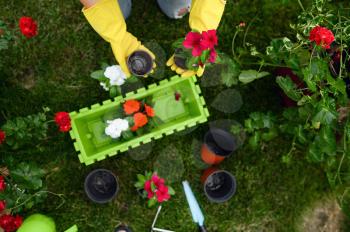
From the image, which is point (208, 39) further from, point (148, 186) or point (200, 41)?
point (148, 186)

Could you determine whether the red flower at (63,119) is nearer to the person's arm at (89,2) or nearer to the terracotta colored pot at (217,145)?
the person's arm at (89,2)

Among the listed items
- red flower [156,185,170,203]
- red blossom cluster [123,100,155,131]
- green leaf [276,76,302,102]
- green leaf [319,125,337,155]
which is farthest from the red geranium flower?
green leaf [319,125,337,155]

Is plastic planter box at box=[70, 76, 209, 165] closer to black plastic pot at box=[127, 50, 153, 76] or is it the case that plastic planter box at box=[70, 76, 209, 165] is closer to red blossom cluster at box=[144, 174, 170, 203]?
black plastic pot at box=[127, 50, 153, 76]

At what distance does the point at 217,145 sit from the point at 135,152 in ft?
1.54

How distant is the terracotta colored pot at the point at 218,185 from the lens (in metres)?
2.46

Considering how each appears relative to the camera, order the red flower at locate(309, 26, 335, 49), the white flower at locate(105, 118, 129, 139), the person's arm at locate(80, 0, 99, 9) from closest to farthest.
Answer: the red flower at locate(309, 26, 335, 49), the person's arm at locate(80, 0, 99, 9), the white flower at locate(105, 118, 129, 139)

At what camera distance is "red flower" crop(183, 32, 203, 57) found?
75.3 inches

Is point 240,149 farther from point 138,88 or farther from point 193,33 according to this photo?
point 193,33

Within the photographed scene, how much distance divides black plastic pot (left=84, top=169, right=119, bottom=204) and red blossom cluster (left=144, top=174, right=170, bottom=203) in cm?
21

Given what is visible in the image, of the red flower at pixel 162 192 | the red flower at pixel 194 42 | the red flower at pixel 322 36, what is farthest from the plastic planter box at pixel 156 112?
the red flower at pixel 322 36

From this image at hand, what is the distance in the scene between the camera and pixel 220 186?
8.34 ft

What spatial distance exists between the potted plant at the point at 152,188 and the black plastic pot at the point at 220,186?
21cm

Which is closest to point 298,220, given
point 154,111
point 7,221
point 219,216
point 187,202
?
point 219,216

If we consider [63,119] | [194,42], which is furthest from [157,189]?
[194,42]
